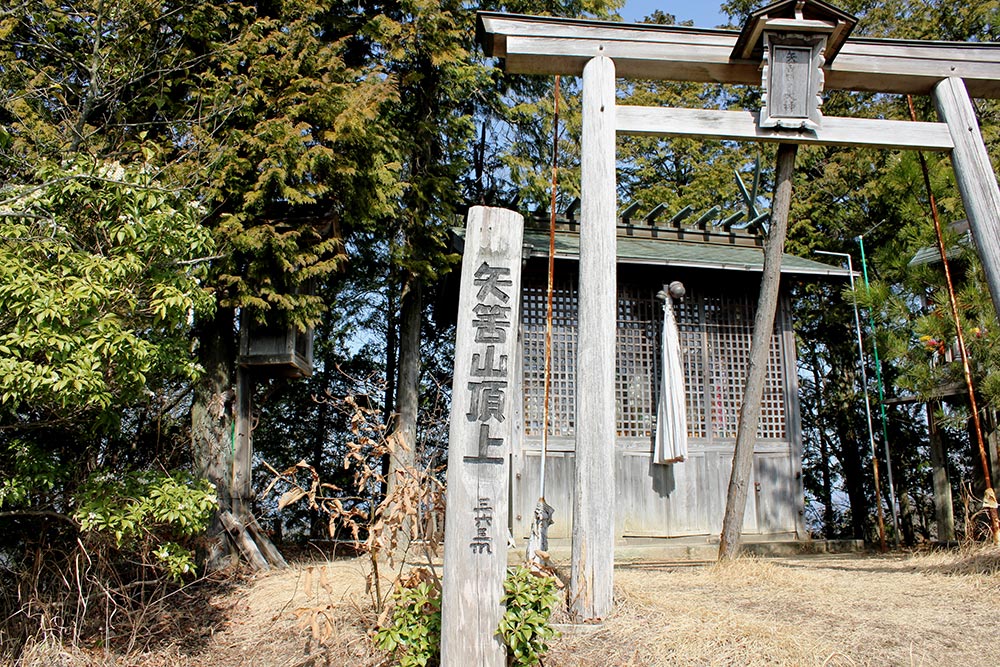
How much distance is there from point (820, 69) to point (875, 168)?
32.3 feet

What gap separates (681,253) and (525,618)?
7.62 meters

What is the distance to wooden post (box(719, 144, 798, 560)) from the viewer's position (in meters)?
8.05

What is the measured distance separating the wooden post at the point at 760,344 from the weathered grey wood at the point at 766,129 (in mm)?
421

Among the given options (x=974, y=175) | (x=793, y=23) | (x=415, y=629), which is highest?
(x=793, y=23)

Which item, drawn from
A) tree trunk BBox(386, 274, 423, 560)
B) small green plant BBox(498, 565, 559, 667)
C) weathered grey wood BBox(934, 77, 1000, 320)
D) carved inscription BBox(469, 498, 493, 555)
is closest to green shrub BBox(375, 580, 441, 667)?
small green plant BBox(498, 565, 559, 667)

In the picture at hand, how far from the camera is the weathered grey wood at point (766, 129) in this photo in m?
7.25

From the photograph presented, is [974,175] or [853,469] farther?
[853,469]

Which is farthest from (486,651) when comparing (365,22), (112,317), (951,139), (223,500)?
(365,22)

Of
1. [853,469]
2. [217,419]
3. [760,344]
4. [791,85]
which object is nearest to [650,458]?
[760,344]

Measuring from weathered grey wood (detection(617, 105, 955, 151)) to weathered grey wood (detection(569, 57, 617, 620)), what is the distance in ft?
1.38

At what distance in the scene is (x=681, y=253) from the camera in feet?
37.5

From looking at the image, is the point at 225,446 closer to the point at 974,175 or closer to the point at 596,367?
the point at 596,367

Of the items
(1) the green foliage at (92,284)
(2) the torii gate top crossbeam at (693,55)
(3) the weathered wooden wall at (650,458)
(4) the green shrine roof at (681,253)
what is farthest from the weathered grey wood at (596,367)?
(3) the weathered wooden wall at (650,458)

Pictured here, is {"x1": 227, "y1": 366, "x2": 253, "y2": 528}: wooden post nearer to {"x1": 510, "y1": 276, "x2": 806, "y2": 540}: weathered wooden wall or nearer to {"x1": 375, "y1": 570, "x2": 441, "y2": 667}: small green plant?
{"x1": 510, "y1": 276, "x2": 806, "y2": 540}: weathered wooden wall
